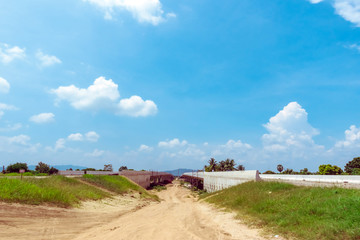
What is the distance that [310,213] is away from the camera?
53.9ft

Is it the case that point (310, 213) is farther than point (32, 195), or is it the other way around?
point (32, 195)

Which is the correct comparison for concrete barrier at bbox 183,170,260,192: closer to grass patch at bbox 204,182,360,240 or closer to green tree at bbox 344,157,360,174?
grass patch at bbox 204,182,360,240

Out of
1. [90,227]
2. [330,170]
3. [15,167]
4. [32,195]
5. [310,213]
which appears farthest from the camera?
[330,170]

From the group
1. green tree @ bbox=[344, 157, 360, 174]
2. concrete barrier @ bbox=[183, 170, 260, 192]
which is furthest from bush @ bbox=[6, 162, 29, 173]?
green tree @ bbox=[344, 157, 360, 174]

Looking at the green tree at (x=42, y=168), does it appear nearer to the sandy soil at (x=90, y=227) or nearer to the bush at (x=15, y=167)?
the bush at (x=15, y=167)

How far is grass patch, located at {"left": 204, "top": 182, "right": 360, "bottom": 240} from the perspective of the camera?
13.0 meters

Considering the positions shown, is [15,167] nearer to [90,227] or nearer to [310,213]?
[90,227]

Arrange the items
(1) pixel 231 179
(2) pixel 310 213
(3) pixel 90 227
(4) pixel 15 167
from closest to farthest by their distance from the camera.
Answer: (2) pixel 310 213 < (3) pixel 90 227 < (1) pixel 231 179 < (4) pixel 15 167

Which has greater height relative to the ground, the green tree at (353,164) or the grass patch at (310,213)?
the green tree at (353,164)

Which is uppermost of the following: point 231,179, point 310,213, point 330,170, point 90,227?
point 330,170

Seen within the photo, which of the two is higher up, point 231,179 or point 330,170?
point 330,170

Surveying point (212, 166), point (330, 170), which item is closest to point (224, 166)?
point (212, 166)

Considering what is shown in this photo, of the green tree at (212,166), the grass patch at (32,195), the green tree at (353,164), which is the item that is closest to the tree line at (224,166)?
the green tree at (212,166)

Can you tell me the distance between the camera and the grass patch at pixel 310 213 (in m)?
13.0
